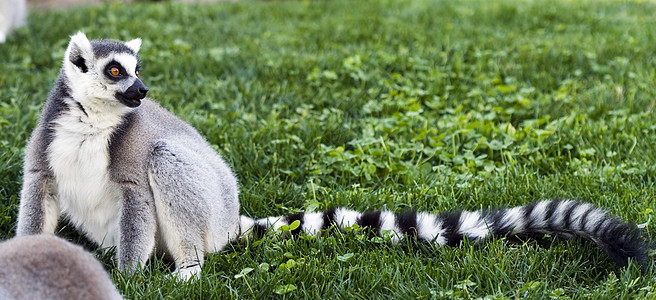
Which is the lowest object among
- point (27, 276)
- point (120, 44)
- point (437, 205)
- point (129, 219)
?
point (437, 205)

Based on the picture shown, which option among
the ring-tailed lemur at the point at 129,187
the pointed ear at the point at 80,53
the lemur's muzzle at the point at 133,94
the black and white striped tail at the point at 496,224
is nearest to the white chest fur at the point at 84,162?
the ring-tailed lemur at the point at 129,187

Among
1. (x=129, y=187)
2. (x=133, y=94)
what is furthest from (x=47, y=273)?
(x=133, y=94)

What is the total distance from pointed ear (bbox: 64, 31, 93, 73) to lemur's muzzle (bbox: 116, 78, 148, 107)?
22 cm

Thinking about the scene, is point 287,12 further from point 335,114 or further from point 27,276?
point 27,276

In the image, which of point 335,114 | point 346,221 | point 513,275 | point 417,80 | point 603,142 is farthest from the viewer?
point 417,80

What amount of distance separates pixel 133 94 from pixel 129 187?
1.38ft

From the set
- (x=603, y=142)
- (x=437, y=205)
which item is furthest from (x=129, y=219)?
(x=603, y=142)

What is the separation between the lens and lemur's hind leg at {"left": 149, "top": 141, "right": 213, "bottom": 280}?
10.8ft

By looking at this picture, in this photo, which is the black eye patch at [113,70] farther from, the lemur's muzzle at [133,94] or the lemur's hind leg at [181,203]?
the lemur's hind leg at [181,203]

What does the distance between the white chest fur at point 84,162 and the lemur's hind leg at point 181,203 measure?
201 millimetres

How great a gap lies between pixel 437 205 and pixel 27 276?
2304 millimetres

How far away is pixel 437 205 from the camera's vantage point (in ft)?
13.1

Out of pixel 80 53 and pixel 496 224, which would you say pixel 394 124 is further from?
pixel 80 53

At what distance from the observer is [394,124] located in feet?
17.0
